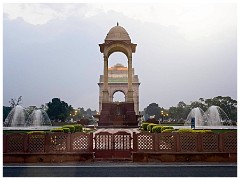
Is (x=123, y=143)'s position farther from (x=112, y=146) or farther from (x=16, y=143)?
(x=16, y=143)

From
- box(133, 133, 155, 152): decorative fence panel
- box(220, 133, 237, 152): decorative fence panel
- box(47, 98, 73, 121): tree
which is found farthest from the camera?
box(47, 98, 73, 121): tree

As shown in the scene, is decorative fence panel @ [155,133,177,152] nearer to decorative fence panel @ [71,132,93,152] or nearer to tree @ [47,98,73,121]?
decorative fence panel @ [71,132,93,152]

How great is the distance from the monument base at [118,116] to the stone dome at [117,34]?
27.0 feet

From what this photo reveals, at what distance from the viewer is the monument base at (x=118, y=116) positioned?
29906mm

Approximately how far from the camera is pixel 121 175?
23.5 ft

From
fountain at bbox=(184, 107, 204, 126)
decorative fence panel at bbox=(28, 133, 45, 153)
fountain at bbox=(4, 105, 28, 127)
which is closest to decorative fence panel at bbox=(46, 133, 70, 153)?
decorative fence panel at bbox=(28, 133, 45, 153)

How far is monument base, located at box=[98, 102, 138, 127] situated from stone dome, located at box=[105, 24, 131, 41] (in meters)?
8.23

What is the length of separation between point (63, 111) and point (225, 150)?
5449cm

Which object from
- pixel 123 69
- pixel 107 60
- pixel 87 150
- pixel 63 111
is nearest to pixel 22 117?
pixel 63 111

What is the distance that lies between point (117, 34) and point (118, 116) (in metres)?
10.5

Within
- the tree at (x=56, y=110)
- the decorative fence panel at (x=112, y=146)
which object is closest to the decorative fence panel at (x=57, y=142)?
the decorative fence panel at (x=112, y=146)

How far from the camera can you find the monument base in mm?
29906

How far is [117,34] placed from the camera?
34.0 m

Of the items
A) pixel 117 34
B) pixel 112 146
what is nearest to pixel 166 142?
pixel 112 146
